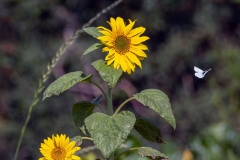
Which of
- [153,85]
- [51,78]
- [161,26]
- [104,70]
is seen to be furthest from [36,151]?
[104,70]

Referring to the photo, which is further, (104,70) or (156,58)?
(156,58)

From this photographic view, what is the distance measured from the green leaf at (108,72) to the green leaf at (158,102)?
0.07 metres

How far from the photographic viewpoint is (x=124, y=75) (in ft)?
21.2

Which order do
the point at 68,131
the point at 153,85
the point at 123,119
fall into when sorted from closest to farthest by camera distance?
the point at 123,119 < the point at 68,131 < the point at 153,85

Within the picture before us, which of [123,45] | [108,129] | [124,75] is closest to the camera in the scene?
[108,129]

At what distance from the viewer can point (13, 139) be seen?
6.49 metres

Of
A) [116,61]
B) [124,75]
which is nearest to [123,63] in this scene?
[116,61]

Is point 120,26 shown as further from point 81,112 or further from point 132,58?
point 81,112

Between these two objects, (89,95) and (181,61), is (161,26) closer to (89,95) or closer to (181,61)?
(181,61)

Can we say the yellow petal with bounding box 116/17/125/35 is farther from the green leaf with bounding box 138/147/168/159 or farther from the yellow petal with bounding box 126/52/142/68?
the green leaf with bounding box 138/147/168/159

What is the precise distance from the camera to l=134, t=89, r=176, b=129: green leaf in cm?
142

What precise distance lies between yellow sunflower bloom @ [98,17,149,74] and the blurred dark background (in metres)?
4.71

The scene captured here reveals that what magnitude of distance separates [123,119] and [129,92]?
5045mm

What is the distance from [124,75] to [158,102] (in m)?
5.01
